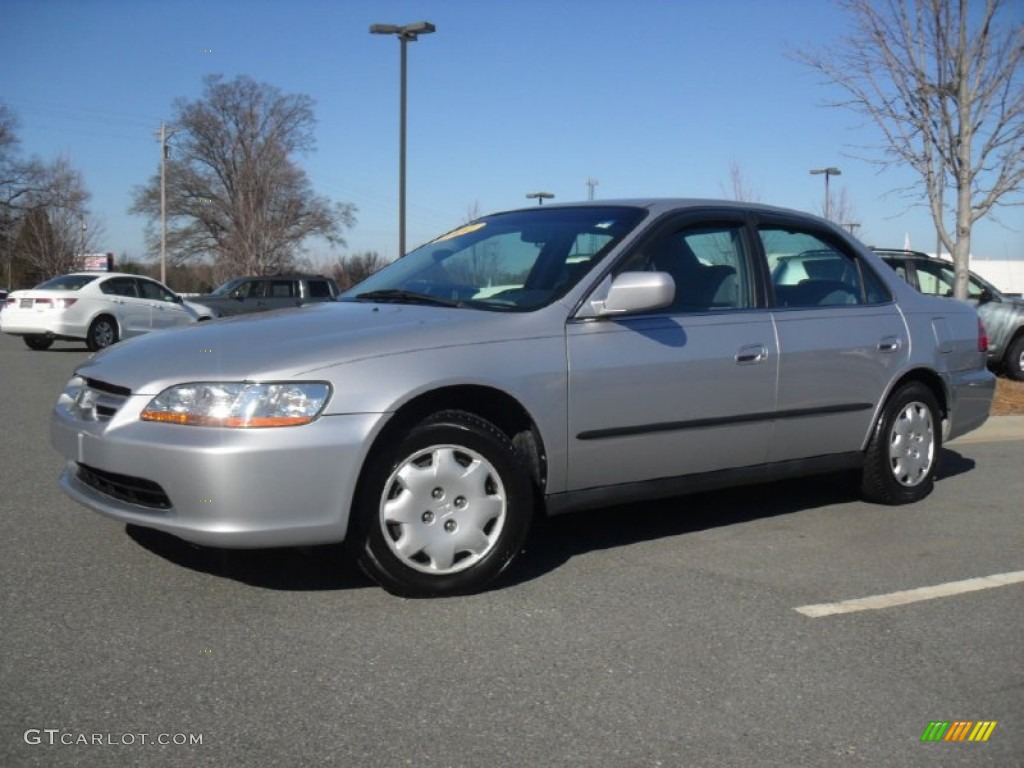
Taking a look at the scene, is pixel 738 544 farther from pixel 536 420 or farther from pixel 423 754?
pixel 423 754

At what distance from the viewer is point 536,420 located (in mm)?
4137

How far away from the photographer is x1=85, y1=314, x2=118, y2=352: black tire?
59.5 feet

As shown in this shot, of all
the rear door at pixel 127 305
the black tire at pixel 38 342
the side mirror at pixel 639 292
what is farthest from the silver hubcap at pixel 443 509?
the black tire at pixel 38 342

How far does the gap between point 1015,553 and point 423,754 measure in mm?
3436

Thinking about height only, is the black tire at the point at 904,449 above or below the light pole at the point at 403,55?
below

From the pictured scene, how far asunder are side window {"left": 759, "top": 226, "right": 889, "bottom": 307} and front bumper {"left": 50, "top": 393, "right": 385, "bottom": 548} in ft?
8.10

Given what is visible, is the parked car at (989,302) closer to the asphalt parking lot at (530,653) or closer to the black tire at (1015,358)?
the black tire at (1015,358)

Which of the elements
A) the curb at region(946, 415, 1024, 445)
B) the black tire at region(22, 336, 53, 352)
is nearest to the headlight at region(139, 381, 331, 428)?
the curb at region(946, 415, 1024, 445)

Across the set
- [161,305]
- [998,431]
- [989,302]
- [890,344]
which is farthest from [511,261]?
[161,305]

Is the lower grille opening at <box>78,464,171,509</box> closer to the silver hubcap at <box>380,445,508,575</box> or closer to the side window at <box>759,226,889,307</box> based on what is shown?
the silver hubcap at <box>380,445,508,575</box>

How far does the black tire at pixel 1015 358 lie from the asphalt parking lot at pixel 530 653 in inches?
375

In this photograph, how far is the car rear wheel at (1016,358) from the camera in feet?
44.8

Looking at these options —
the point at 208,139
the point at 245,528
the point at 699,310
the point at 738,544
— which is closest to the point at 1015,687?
the point at 738,544

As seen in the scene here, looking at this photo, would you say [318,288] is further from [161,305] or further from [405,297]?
[405,297]
